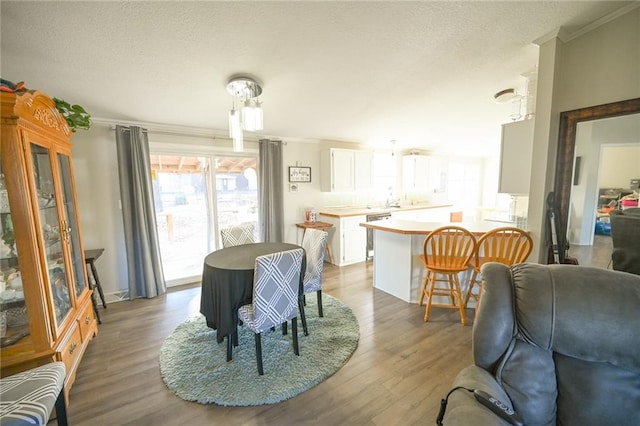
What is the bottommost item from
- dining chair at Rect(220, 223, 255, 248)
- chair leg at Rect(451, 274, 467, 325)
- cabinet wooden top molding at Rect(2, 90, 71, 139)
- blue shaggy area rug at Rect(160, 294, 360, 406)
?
blue shaggy area rug at Rect(160, 294, 360, 406)

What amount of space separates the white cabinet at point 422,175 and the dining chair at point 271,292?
15.0 feet

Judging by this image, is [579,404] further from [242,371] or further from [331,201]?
[331,201]

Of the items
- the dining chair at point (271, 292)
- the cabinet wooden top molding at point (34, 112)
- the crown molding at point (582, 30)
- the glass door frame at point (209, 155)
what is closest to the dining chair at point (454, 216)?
the crown molding at point (582, 30)

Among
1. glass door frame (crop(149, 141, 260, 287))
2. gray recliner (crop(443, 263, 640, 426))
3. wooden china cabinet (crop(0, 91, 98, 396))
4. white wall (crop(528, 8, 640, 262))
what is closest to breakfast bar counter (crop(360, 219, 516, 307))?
white wall (crop(528, 8, 640, 262))

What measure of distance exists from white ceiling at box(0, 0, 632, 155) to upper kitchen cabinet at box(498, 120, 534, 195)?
1.99 ft

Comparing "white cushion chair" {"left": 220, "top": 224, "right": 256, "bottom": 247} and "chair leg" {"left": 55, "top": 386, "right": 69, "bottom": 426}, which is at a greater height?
"white cushion chair" {"left": 220, "top": 224, "right": 256, "bottom": 247}

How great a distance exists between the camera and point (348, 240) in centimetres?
441

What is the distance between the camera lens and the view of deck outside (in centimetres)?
358

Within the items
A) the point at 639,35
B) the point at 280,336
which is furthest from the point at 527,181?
the point at 280,336

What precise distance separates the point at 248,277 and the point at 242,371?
2.37ft

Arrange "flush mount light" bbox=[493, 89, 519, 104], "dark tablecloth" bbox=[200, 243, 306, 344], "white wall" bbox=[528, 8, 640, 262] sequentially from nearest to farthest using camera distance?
1. "white wall" bbox=[528, 8, 640, 262]
2. "dark tablecloth" bbox=[200, 243, 306, 344]
3. "flush mount light" bbox=[493, 89, 519, 104]

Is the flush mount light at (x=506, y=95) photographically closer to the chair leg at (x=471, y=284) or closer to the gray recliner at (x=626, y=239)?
the gray recliner at (x=626, y=239)

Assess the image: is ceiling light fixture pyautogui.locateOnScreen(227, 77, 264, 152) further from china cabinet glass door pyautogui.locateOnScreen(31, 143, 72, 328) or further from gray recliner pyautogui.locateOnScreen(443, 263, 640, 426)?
gray recliner pyautogui.locateOnScreen(443, 263, 640, 426)

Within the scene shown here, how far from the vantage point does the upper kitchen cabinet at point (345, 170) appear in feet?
15.1
